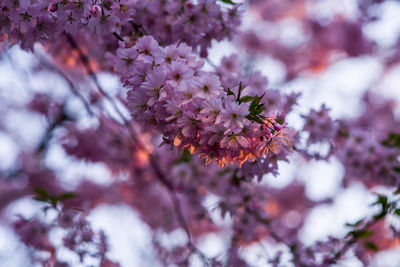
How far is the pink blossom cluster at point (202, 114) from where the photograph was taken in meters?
1.49

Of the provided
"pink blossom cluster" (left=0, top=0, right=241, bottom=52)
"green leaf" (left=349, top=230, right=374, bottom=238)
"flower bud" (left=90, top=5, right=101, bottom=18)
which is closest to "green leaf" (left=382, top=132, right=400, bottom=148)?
"green leaf" (left=349, top=230, right=374, bottom=238)

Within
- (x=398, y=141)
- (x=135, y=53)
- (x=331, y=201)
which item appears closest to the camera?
(x=135, y=53)

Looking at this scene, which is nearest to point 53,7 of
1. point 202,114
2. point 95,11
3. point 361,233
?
point 95,11

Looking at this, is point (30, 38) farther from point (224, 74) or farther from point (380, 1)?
point (380, 1)

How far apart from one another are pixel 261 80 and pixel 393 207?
4.66 ft

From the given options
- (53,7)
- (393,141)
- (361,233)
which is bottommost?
(53,7)

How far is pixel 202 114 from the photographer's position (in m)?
1.51

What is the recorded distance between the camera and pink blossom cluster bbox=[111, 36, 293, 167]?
1488mm

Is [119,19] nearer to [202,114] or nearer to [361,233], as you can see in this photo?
[202,114]

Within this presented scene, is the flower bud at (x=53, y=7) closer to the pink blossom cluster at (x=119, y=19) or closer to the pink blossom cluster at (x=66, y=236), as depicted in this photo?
the pink blossom cluster at (x=119, y=19)

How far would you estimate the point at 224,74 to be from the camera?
2615mm

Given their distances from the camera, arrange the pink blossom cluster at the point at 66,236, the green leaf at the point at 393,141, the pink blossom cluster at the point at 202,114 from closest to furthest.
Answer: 1. the pink blossom cluster at the point at 202,114
2. the pink blossom cluster at the point at 66,236
3. the green leaf at the point at 393,141

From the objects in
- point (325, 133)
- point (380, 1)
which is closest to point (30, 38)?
point (325, 133)

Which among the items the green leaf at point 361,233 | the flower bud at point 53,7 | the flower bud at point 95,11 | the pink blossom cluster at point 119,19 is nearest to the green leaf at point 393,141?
the green leaf at point 361,233
